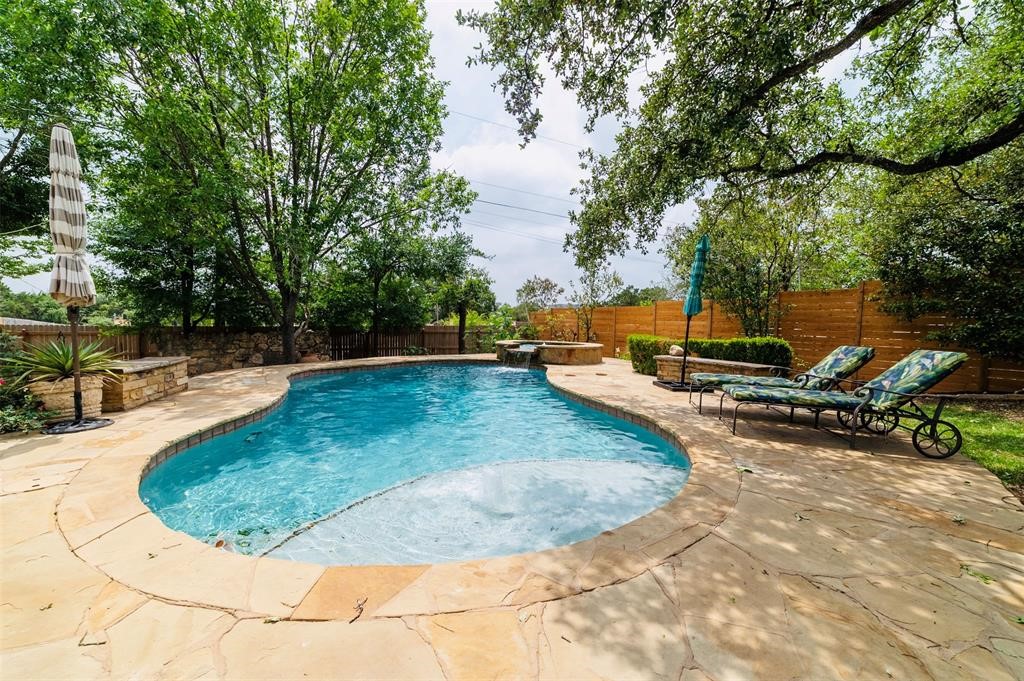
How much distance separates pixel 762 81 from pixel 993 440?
5129mm

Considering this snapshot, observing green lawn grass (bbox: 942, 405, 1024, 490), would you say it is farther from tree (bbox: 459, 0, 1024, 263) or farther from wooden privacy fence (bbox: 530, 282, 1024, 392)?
tree (bbox: 459, 0, 1024, 263)

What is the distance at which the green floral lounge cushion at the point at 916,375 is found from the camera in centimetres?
412

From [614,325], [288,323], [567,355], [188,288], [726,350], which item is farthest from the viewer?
[614,325]

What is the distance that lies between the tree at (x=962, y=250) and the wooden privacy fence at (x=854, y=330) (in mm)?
354

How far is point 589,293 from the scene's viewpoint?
16375 millimetres

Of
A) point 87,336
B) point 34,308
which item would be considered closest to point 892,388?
point 87,336

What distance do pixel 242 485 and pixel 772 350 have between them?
921 cm

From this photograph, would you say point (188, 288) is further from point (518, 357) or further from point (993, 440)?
point (993, 440)

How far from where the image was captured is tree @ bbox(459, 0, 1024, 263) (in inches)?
192

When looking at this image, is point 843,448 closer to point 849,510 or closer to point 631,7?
point 849,510

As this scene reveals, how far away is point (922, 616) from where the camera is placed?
5.89 ft

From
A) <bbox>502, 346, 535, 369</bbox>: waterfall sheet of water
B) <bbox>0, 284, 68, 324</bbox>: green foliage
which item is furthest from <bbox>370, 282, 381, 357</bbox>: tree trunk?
<bbox>0, 284, 68, 324</bbox>: green foliage

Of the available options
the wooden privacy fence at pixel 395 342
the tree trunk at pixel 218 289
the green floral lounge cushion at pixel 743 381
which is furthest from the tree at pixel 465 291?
the green floral lounge cushion at pixel 743 381

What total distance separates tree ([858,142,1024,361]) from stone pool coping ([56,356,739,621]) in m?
7.40
